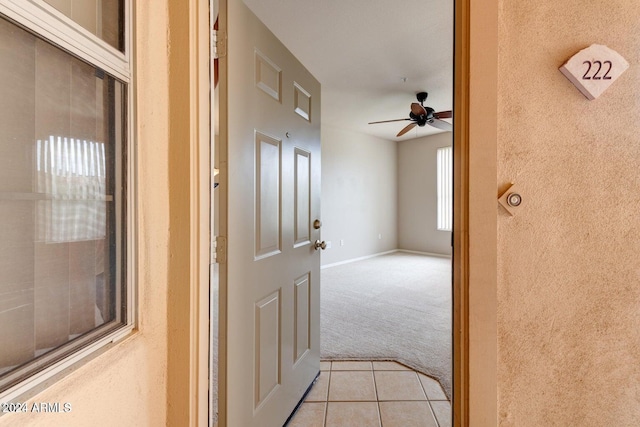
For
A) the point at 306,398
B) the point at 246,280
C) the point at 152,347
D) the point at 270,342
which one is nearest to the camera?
the point at 152,347

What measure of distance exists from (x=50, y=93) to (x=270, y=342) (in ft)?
3.91

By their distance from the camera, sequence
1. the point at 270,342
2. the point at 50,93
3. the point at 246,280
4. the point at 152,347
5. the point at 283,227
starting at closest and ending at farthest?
the point at 50,93 < the point at 152,347 < the point at 246,280 < the point at 270,342 < the point at 283,227

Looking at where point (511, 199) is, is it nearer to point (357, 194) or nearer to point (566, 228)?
point (566, 228)

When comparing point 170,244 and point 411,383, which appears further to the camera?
point 411,383

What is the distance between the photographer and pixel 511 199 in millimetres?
798

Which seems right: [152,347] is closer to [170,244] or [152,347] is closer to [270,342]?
[170,244]

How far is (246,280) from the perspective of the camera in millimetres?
1145

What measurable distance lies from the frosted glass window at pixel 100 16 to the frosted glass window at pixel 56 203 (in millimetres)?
98

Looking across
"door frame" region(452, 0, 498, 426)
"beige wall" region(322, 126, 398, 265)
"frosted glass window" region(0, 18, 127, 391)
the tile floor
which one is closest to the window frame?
"frosted glass window" region(0, 18, 127, 391)

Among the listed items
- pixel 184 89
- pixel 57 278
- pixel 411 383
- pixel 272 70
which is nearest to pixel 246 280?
pixel 57 278

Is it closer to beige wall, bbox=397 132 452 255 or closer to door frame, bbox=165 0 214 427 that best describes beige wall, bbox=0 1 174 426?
door frame, bbox=165 0 214 427

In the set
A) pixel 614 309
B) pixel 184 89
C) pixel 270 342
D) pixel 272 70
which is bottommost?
pixel 270 342

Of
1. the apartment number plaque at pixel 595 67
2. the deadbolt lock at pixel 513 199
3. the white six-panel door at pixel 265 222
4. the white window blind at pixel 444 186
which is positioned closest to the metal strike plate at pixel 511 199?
the deadbolt lock at pixel 513 199

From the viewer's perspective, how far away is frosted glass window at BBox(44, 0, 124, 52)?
66cm
